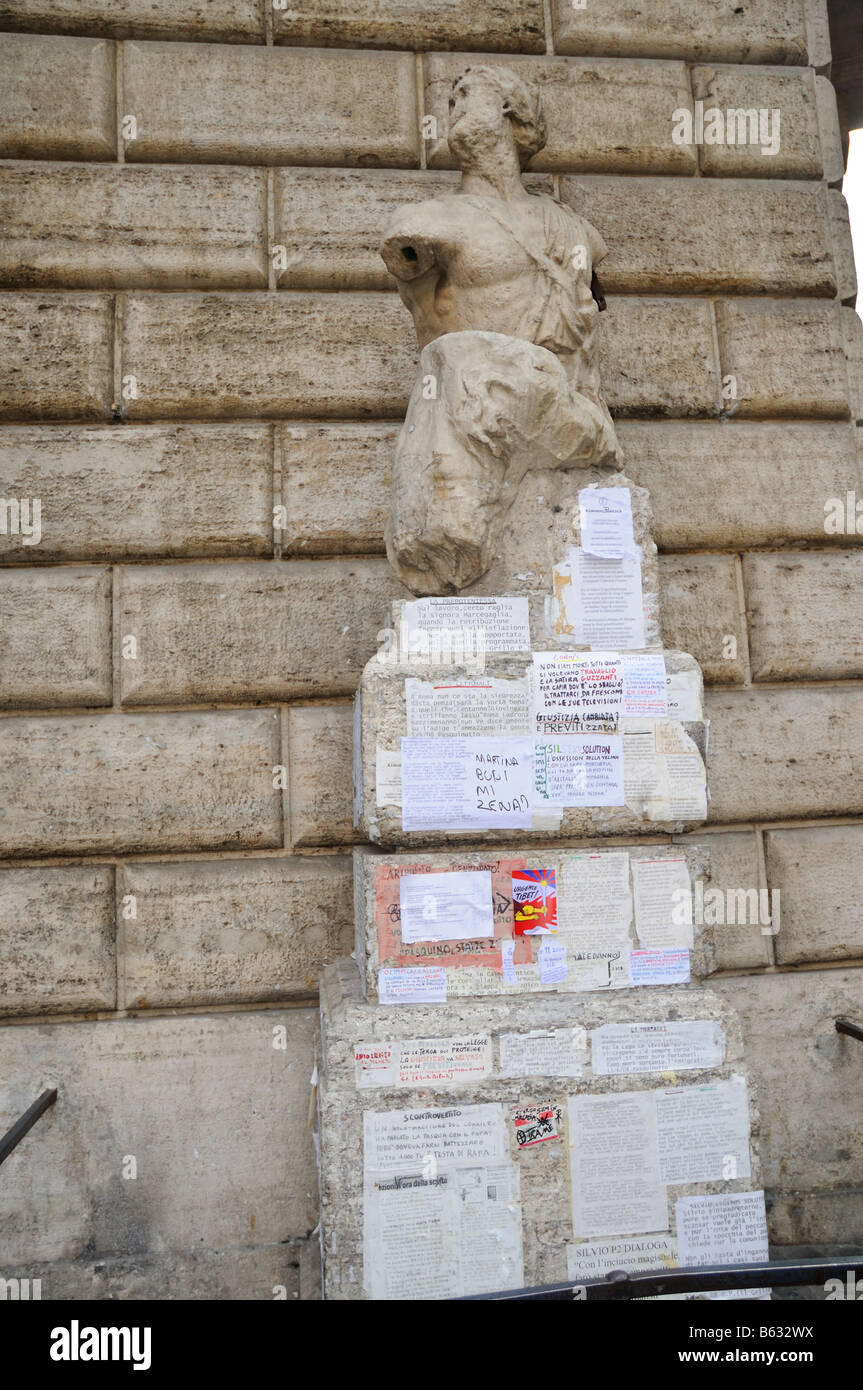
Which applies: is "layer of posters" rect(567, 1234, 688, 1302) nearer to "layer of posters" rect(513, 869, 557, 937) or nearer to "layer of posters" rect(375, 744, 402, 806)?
"layer of posters" rect(513, 869, 557, 937)

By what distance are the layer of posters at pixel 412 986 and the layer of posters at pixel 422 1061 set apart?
0.11 meters

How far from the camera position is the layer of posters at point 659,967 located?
2766mm

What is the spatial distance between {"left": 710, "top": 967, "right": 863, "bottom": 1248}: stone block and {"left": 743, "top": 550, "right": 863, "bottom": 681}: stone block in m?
1.17

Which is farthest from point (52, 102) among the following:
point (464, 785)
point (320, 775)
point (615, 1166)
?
point (615, 1166)

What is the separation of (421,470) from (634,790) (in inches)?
42.0

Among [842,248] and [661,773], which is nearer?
[661,773]

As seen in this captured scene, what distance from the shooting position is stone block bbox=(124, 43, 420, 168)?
414 centimetres

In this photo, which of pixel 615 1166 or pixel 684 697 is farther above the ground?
pixel 684 697

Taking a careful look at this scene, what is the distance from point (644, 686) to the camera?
2861mm

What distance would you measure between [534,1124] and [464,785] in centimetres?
86

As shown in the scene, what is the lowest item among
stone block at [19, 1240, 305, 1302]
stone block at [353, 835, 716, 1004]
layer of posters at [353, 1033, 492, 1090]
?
stone block at [19, 1240, 305, 1302]

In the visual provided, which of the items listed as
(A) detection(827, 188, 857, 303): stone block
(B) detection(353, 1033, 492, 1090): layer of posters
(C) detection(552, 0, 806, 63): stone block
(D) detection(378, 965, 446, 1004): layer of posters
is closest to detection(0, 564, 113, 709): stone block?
(D) detection(378, 965, 446, 1004): layer of posters

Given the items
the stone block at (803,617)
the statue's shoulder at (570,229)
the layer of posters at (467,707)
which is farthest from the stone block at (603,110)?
the layer of posters at (467,707)

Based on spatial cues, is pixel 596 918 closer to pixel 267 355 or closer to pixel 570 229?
pixel 570 229
